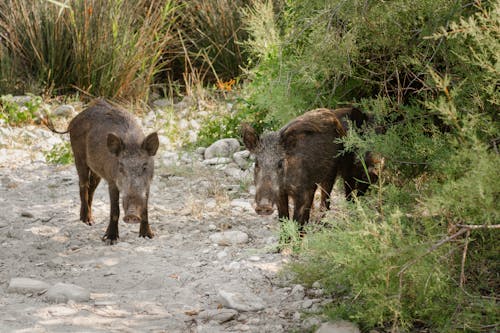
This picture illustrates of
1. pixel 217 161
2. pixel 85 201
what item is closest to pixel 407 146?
pixel 85 201

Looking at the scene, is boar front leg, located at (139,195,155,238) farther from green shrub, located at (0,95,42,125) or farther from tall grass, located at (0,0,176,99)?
tall grass, located at (0,0,176,99)

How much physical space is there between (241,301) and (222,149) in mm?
3450

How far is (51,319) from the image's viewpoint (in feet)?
12.8

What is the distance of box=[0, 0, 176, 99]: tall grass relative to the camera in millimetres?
8961

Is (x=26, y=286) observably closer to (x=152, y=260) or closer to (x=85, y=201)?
(x=152, y=260)

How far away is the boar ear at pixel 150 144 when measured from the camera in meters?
5.53

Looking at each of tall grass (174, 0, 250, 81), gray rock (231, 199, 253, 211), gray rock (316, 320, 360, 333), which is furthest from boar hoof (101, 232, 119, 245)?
tall grass (174, 0, 250, 81)

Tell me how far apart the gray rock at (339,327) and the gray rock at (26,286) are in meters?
1.71

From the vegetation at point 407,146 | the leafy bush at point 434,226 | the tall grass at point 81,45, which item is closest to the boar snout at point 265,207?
the vegetation at point 407,146

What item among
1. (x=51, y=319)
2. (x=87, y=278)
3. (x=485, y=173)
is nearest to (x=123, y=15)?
(x=87, y=278)

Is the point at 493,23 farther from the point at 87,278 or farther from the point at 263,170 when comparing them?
the point at 87,278

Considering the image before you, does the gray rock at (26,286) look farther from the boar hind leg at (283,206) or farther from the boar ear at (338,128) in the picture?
the boar ear at (338,128)

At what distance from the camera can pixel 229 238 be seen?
209 inches

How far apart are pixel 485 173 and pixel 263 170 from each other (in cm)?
228
